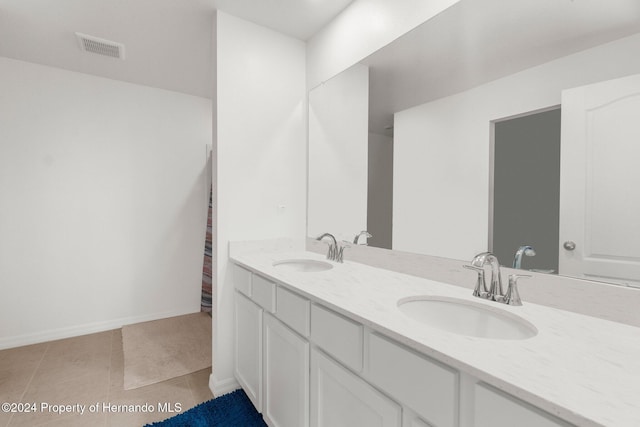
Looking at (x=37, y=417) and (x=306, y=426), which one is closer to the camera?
(x=306, y=426)

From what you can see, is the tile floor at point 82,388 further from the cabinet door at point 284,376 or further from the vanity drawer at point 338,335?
the vanity drawer at point 338,335

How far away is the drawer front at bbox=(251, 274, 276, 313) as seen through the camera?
4.86 ft

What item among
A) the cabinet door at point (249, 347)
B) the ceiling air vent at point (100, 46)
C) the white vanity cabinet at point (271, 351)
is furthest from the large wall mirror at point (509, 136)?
the ceiling air vent at point (100, 46)

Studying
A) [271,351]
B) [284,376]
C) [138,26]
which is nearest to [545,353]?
[284,376]

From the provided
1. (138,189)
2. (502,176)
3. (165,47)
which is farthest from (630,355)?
(138,189)

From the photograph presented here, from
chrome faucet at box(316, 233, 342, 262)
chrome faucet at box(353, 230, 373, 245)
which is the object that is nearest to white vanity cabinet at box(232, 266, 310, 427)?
chrome faucet at box(316, 233, 342, 262)

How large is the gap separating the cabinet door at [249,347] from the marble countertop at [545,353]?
0.58 meters

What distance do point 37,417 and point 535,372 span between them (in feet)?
8.19

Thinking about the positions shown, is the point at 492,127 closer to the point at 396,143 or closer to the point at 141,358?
the point at 396,143

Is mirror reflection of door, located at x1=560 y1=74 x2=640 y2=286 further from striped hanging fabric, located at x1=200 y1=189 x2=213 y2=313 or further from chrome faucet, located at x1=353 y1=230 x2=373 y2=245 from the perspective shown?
striped hanging fabric, located at x1=200 y1=189 x2=213 y2=313

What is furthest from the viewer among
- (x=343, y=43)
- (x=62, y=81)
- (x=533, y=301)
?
(x=62, y=81)

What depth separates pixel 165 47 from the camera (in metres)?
2.33

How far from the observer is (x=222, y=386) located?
1.93 meters

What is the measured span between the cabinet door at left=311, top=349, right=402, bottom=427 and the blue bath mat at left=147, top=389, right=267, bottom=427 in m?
0.68
